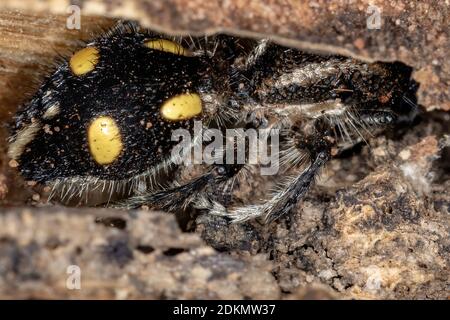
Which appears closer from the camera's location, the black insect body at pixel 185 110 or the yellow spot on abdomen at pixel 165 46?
the black insect body at pixel 185 110

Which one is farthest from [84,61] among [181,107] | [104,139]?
[181,107]

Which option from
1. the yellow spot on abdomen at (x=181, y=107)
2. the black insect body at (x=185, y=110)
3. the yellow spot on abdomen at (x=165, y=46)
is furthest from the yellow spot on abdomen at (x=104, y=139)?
the yellow spot on abdomen at (x=165, y=46)

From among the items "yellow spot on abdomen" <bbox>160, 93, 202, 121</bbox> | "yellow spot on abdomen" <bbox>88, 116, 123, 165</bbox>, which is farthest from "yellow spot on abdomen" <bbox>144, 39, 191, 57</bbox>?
"yellow spot on abdomen" <bbox>88, 116, 123, 165</bbox>

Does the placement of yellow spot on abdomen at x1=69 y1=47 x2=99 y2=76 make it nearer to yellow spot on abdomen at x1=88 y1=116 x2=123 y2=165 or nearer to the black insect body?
the black insect body

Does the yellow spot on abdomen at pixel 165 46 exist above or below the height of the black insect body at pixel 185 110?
above

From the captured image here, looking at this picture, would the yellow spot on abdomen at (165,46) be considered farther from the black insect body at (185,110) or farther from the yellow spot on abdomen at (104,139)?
the yellow spot on abdomen at (104,139)

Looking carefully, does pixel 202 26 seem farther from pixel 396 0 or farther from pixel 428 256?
pixel 428 256

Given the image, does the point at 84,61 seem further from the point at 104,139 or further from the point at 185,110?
the point at 185,110
